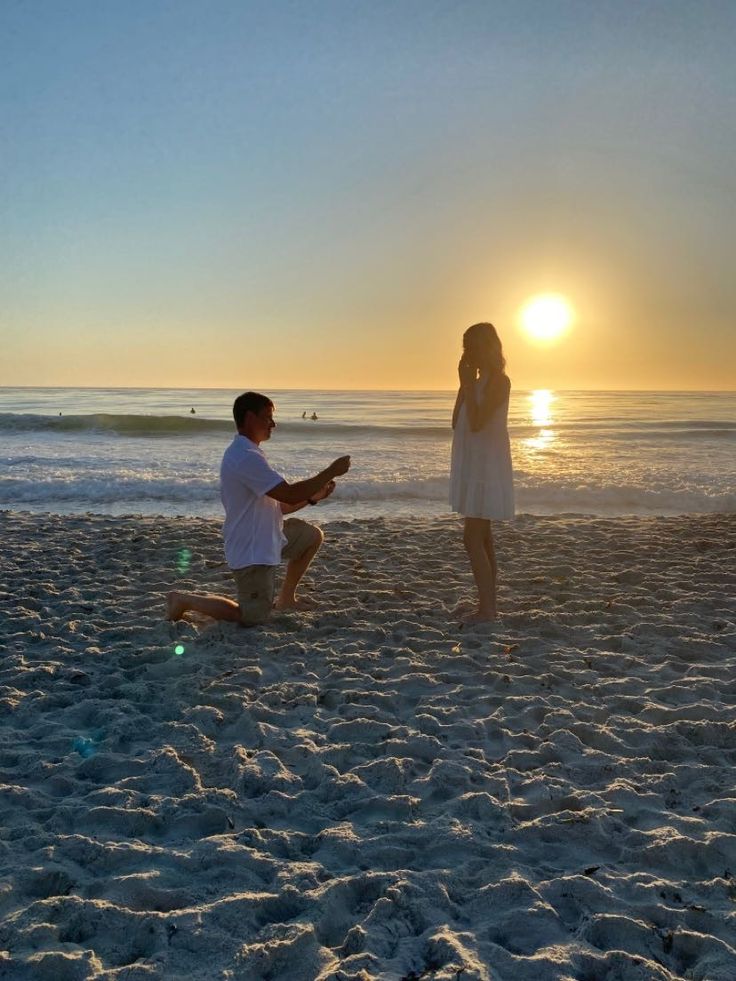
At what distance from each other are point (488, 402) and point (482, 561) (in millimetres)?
1202

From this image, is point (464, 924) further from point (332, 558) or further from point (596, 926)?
point (332, 558)

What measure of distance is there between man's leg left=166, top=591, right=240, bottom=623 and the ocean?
6.26 metres

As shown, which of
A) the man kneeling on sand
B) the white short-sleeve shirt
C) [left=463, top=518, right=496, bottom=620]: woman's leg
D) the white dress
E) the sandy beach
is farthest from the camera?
[left=463, top=518, right=496, bottom=620]: woman's leg

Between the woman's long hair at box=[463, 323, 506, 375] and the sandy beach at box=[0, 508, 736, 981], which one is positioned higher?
the woman's long hair at box=[463, 323, 506, 375]

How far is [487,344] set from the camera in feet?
18.3

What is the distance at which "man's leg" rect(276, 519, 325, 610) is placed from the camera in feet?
19.9

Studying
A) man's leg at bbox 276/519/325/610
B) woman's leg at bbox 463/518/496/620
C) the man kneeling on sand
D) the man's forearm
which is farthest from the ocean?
the man's forearm

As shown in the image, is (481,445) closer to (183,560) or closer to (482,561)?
(482,561)

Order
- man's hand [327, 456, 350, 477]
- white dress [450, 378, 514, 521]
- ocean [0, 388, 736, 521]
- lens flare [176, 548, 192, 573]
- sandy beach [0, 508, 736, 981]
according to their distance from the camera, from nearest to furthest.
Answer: sandy beach [0, 508, 736, 981]
man's hand [327, 456, 350, 477]
white dress [450, 378, 514, 521]
lens flare [176, 548, 192, 573]
ocean [0, 388, 736, 521]

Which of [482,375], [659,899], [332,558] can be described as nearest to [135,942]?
[659,899]

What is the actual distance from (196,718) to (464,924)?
2044mm

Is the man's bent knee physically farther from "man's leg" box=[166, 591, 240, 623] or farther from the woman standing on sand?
the woman standing on sand

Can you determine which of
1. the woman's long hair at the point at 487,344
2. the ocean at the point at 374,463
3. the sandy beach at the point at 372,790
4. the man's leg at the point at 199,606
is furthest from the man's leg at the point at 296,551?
the ocean at the point at 374,463

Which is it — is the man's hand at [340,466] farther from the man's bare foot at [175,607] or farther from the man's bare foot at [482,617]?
the man's bare foot at [482,617]
